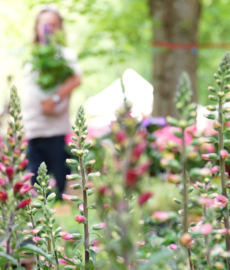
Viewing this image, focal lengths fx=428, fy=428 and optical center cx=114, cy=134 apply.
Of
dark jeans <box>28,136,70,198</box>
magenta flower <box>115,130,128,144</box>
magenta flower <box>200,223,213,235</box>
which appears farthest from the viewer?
dark jeans <box>28,136,70,198</box>

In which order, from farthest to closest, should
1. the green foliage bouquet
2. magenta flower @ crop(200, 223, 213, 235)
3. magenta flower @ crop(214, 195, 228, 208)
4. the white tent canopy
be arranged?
the white tent canopy < the green foliage bouquet < magenta flower @ crop(214, 195, 228, 208) < magenta flower @ crop(200, 223, 213, 235)

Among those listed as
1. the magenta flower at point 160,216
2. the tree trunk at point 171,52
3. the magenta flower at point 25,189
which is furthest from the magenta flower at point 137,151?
the tree trunk at point 171,52

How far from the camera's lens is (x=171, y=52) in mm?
7410

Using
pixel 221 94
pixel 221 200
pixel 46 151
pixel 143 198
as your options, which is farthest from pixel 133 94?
pixel 143 198

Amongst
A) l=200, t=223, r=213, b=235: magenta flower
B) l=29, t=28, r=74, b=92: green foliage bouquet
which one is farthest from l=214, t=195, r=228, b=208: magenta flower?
l=29, t=28, r=74, b=92: green foliage bouquet

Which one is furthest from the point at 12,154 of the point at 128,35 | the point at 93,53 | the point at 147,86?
the point at 147,86

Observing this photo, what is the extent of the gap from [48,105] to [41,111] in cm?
20

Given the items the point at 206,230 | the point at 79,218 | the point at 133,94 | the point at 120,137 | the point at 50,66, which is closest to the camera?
the point at 120,137

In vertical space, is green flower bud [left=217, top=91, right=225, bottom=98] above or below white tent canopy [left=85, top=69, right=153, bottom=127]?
above

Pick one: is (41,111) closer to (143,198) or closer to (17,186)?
(17,186)

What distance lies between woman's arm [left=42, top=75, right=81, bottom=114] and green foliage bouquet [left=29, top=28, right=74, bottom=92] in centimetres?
7

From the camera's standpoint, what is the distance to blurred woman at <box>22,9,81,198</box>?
15.1 ft

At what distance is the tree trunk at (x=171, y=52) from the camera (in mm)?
7340

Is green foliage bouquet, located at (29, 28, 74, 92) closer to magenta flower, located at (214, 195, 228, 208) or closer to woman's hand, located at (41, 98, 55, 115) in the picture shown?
woman's hand, located at (41, 98, 55, 115)
